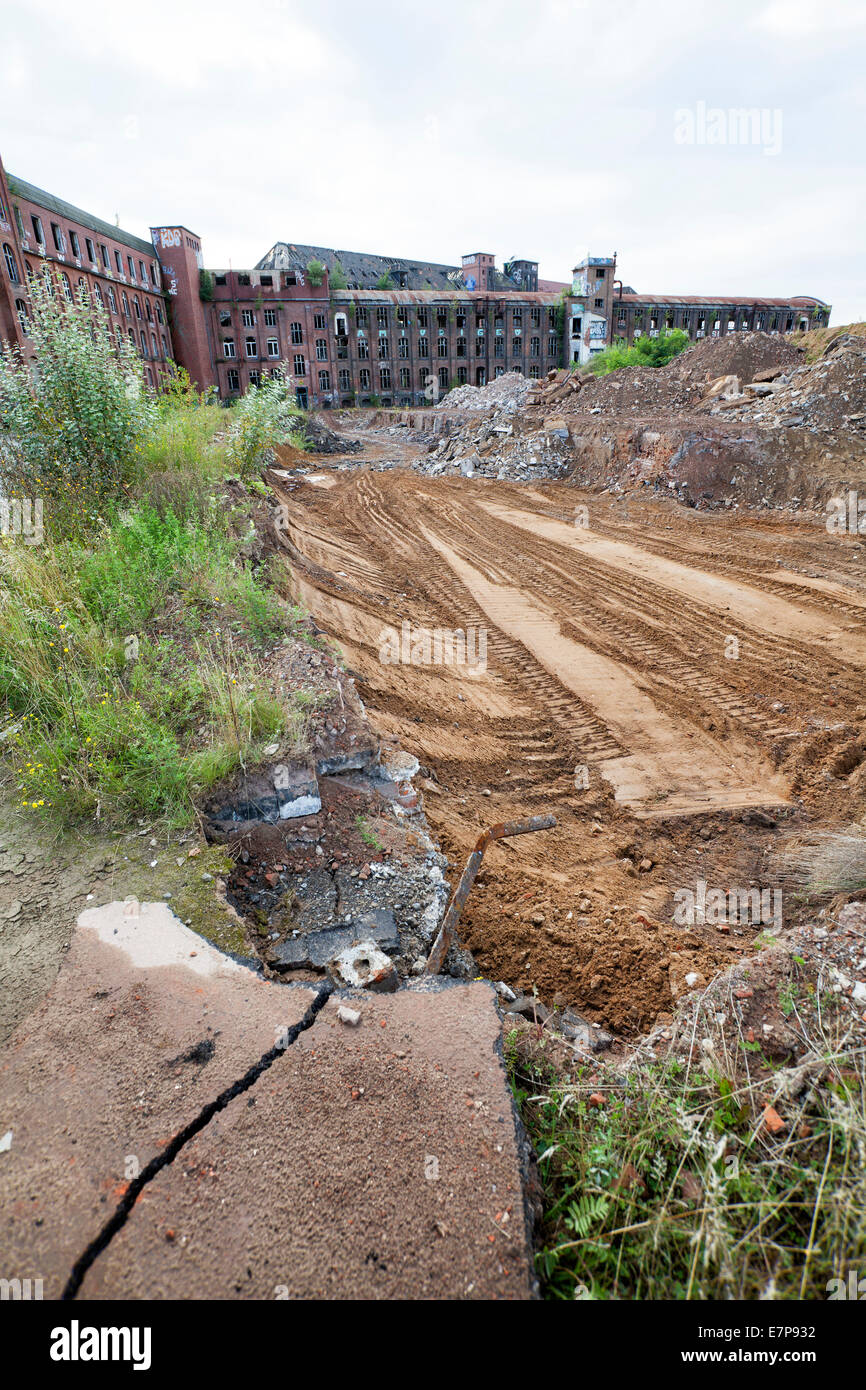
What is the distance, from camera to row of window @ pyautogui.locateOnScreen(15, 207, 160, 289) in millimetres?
31438

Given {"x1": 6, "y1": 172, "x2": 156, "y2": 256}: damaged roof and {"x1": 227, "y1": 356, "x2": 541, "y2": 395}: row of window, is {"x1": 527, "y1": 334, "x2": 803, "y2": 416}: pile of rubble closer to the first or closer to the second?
{"x1": 6, "y1": 172, "x2": 156, "y2": 256}: damaged roof

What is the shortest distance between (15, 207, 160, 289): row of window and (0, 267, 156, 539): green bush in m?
31.9

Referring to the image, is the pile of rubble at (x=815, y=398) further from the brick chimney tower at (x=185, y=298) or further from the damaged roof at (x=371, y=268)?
the damaged roof at (x=371, y=268)

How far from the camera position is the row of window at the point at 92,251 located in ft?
103

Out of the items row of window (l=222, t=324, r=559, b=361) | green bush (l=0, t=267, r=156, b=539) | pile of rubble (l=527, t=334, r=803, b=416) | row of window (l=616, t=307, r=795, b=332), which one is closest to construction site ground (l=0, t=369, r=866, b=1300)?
green bush (l=0, t=267, r=156, b=539)

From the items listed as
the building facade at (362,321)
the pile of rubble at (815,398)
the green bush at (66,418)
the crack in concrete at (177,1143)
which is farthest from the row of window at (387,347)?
the crack in concrete at (177,1143)

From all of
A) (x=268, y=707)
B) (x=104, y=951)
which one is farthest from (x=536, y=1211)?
(x=268, y=707)

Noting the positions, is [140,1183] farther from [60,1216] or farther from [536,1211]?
[536,1211]

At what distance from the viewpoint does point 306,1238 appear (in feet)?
6.40

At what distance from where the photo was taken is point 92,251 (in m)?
37.1

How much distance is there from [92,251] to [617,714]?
44522 mm
